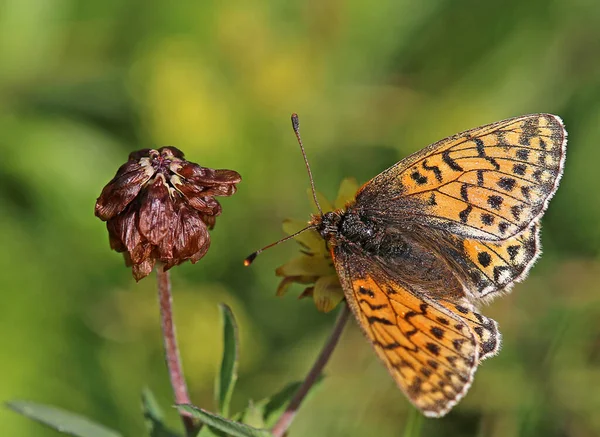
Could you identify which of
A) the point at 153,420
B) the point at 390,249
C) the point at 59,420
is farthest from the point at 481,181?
the point at 59,420

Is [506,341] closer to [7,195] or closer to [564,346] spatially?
[564,346]

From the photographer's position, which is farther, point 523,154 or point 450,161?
point 450,161

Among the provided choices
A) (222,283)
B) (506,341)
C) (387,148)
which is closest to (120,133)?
(222,283)

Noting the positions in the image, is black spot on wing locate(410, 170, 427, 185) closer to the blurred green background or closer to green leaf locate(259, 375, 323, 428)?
green leaf locate(259, 375, 323, 428)

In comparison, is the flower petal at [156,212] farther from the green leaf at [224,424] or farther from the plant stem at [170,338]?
the green leaf at [224,424]

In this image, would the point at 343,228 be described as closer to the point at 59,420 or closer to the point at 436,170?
the point at 436,170

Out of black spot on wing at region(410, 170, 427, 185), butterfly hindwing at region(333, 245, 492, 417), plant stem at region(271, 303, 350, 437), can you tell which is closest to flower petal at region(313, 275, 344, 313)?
plant stem at region(271, 303, 350, 437)
